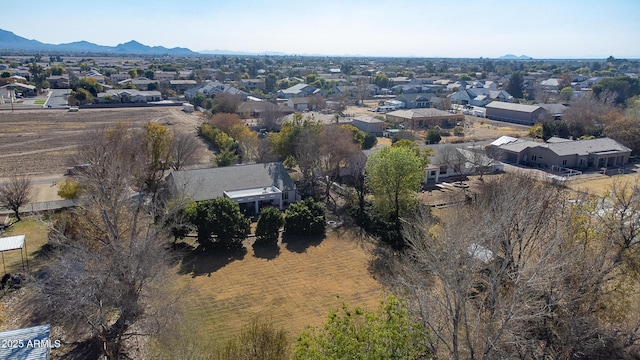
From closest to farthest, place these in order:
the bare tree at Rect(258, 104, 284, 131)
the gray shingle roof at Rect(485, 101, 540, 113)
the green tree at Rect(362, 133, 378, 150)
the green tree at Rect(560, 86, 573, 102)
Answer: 1. the green tree at Rect(362, 133, 378, 150)
2. the bare tree at Rect(258, 104, 284, 131)
3. the gray shingle roof at Rect(485, 101, 540, 113)
4. the green tree at Rect(560, 86, 573, 102)

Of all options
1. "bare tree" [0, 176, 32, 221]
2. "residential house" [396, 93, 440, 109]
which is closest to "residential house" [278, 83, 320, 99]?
"residential house" [396, 93, 440, 109]

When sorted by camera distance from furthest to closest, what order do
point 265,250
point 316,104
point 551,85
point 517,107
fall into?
point 551,85 → point 316,104 → point 517,107 → point 265,250

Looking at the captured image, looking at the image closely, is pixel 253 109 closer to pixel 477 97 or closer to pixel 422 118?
pixel 422 118

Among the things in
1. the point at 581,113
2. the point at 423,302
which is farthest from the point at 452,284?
the point at 581,113

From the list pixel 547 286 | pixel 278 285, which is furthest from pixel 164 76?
pixel 547 286

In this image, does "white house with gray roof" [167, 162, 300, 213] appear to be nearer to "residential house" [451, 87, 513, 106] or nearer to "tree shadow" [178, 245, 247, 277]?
"tree shadow" [178, 245, 247, 277]

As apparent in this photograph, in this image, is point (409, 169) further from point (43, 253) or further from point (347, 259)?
point (43, 253)
